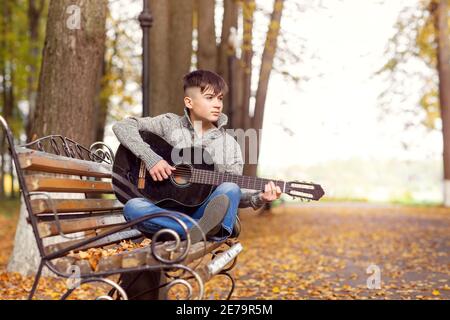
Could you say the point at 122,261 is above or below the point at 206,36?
below

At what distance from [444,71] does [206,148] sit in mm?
20316

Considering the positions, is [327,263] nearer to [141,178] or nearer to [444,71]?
[141,178]

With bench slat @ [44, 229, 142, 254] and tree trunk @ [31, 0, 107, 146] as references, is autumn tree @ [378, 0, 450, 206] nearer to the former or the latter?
tree trunk @ [31, 0, 107, 146]

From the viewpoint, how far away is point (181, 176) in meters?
3.85

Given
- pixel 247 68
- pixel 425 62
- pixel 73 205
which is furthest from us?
pixel 425 62

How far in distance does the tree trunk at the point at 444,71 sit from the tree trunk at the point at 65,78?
16.0 m

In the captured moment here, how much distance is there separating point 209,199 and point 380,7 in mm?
14698

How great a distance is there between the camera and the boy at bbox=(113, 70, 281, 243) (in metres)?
3.64

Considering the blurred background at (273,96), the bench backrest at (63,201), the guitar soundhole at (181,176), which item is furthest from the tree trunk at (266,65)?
the guitar soundhole at (181,176)

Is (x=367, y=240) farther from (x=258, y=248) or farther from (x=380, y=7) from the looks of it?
(x=380, y=7)

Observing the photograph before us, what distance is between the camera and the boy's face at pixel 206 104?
Answer: 4004 mm

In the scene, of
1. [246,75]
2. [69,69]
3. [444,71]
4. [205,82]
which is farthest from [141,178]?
[444,71]

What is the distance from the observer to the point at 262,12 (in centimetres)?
1573

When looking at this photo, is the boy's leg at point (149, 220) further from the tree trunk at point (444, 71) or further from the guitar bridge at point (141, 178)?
the tree trunk at point (444, 71)
